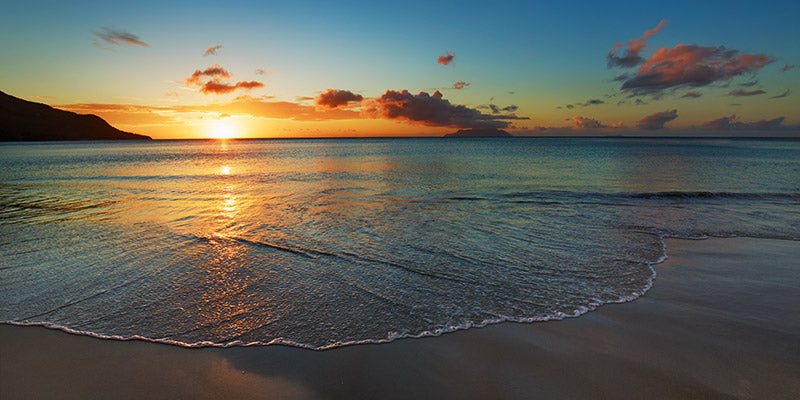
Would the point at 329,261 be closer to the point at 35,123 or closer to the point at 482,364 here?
the point at 482,364

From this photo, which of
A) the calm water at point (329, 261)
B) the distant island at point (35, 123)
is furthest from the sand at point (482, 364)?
the distant island at point (35, 123)

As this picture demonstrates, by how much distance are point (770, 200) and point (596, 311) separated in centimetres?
1671

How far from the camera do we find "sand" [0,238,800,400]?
3229 mm

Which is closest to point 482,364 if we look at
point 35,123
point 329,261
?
point 329,261

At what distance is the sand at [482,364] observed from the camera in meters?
3.23

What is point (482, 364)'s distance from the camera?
3.65m

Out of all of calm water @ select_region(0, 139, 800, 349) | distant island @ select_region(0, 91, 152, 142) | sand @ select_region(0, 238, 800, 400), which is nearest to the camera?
sand @ select_region(0, 238, 800, 400)

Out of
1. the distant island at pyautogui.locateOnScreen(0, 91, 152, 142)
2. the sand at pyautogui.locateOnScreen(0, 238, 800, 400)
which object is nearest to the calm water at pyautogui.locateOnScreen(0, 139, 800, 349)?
the sand at pyautogui.locateOnScreen(0, 238, 800, 400)

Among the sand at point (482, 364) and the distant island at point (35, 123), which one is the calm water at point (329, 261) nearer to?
the sand at point (482, 364)

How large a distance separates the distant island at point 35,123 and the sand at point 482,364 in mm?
213125

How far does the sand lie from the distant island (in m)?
213

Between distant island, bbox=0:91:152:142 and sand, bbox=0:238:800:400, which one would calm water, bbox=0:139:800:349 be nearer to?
sand, bbox=0:238:800:400

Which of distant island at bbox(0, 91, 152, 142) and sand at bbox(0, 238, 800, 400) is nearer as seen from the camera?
sand at bbox(0, 238, 800, 400)

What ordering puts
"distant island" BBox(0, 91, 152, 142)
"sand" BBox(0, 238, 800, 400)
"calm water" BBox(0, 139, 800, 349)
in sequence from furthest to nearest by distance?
"distant island" BBox(0, 91, 152, 142) < "calm water" BBox(0, 139, 800, 349) < "sand" BBox(0, 238, 800, 400)
